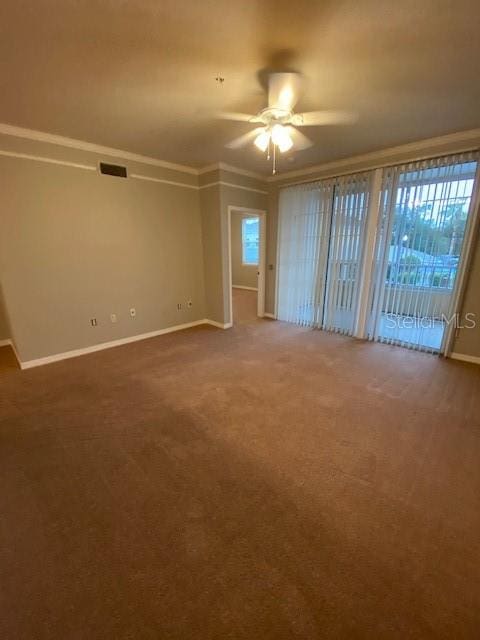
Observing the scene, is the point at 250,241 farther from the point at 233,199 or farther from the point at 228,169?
the point at 228,169

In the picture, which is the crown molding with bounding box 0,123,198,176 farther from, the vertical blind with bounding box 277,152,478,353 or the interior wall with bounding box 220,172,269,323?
the vertical blind with bounding box 277,152,478,353

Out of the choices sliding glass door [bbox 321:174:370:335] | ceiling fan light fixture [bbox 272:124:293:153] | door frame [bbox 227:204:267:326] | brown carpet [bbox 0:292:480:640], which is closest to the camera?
brown carpet [bbox 0:292:480:640]

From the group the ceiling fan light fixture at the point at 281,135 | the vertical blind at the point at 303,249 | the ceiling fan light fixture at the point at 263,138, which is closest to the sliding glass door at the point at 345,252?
the vertical blind at the point at 303,249

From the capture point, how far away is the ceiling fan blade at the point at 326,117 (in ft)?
8.31

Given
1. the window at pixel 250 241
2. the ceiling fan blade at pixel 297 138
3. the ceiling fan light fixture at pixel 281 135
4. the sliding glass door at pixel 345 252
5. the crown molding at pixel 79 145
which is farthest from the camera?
the window at pixel 250 241

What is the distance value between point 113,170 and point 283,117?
2473 mm

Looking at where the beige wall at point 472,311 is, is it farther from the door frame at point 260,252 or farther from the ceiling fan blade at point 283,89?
the door frame at point 260,252

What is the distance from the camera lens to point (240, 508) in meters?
1.56

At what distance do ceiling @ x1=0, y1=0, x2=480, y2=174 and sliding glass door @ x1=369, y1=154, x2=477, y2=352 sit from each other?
0.54 metres

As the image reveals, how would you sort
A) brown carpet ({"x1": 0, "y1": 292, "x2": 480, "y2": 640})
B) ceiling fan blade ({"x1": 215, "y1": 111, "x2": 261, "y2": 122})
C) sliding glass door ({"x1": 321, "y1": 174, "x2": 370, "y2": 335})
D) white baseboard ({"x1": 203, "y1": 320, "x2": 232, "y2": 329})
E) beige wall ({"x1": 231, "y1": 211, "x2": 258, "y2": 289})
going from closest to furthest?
brown carpet ({"x1": 0, "y1": 292, "x2": 480, "y2": 640}) → ceiling fan blade ({"x1": 215, "y1": 111, "x2": 261, "y2": 122}) → sliding glass door ({"x1": 321, "y1": 174, "x2": 370, "y2": 335}) → white baseboard ({"x1": 203, "y1": 320, "x2": 232, "y2": 329}) → beige wall ({"x1": 231, "y1": 211, "x2": 258, "y2": 289})

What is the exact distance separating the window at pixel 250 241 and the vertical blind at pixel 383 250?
338cm

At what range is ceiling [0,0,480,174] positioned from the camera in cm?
145

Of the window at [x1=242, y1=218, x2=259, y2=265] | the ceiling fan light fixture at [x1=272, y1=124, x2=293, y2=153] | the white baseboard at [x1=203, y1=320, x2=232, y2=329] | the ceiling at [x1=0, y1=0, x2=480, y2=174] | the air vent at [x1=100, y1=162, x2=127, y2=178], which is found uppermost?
the ceiling at [x1=0, y1=0, x2=480, y2=174]

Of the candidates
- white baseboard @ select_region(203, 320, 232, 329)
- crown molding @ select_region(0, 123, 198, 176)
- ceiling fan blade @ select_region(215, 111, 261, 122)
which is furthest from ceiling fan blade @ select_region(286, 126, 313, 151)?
white baseboard @ select_region(203, 320, 232, 329)
